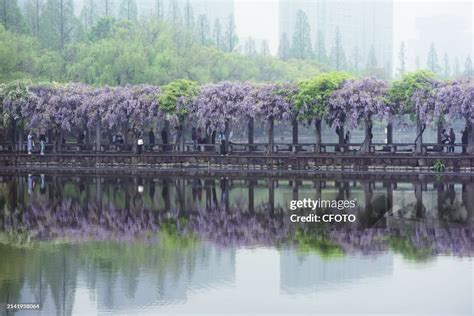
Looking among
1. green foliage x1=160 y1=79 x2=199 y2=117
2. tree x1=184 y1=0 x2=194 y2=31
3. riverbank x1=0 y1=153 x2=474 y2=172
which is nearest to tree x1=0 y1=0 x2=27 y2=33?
tree x1=184 y1=0 x2=194 y2=31

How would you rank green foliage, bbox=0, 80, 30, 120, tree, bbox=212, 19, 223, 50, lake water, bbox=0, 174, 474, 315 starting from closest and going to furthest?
lake water, bbox=0, 174, 474, 315 → green foliage, bbox=0, 80, 30, 120 → tree, bbox=212, 19, 223, 50

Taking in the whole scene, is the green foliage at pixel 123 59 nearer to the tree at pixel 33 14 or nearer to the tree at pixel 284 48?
the tree at pixel 33 14

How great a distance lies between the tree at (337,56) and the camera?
85500 mm

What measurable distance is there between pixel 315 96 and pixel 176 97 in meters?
7.09

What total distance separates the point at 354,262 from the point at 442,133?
26147mm

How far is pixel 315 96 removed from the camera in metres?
42.8

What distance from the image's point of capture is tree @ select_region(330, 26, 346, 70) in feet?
281

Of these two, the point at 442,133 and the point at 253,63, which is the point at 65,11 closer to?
the point at 253,63

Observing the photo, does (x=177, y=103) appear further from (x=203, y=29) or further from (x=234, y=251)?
(x=203, y=29)

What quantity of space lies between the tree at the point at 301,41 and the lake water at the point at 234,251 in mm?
50205

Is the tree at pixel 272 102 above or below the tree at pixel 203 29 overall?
below

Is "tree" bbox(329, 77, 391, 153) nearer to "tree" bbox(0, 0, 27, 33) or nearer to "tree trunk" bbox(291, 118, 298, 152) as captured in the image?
"tree trunk" bbox(291, 118, 298, 152)

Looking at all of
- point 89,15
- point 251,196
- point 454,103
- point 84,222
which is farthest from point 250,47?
point 84,222

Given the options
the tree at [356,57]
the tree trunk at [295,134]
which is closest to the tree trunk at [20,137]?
the tree trunk at [295,134]
